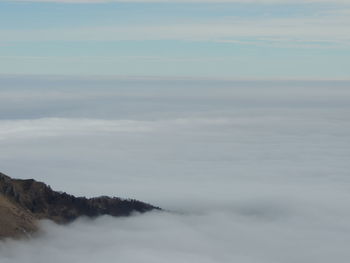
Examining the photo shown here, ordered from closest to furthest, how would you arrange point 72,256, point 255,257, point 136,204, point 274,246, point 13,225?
1. point 72,256
2. point 13,225
3. point 255,257
4. point 274,246
5. point 136,204

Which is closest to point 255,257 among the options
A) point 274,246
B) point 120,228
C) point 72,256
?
point 274,246

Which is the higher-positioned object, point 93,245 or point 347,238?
point 347,238

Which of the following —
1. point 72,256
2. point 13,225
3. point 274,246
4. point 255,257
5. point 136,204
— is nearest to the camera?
point 72,256

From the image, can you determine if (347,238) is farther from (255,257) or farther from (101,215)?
(101,215)

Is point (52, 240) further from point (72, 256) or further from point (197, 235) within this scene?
point (197, 235)

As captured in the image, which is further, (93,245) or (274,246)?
(274,246)

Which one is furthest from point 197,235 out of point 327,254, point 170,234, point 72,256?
point 72,256
